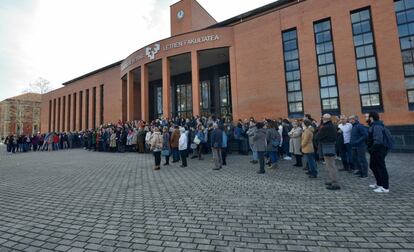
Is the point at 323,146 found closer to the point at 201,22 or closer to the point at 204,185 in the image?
the point at 204,185

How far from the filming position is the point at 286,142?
413 inches

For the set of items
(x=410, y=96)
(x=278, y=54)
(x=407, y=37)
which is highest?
(x=278, y=54)

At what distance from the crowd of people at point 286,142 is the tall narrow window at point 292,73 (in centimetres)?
283

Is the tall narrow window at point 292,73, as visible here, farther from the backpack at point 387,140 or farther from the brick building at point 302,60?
the backpack at point 387,140

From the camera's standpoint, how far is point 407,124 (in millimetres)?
12336

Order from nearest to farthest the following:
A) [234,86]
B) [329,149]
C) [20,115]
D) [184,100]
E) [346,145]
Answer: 1. [329,149]
2. [346,145]
3. [234,86]
4. [184,100]
5. [20,115]

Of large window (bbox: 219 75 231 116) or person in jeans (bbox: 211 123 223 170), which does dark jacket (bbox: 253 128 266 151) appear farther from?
large window (bbox: 219 75 231 116)

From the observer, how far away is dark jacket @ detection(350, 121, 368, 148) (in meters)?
6.37

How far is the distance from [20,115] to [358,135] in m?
82.0

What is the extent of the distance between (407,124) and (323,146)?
1087cm

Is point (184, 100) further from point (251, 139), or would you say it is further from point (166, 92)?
point (251, 139)

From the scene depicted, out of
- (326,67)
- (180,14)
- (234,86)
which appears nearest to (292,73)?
(326,67)

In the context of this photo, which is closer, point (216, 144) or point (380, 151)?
point (380, 151)

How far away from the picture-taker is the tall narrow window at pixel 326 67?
15.2 metres
